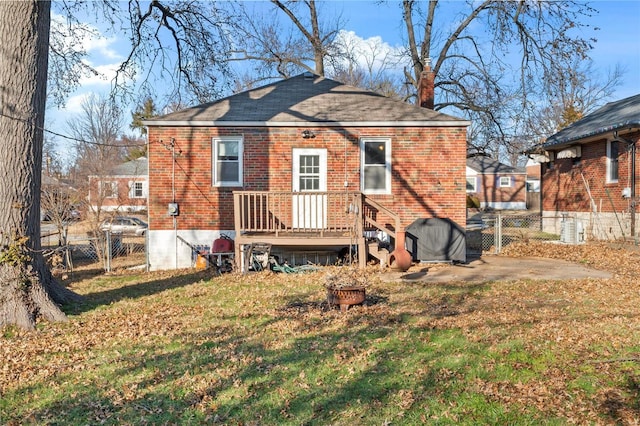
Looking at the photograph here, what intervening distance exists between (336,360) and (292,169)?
818cm

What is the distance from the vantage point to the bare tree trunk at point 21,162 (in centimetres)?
685

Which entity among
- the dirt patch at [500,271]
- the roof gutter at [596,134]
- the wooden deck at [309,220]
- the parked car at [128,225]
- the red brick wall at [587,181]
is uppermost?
the roof gutter at [596,134]

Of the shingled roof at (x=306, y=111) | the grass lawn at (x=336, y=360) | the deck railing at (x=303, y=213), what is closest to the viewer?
the grass lawn at (x=336, y=360)

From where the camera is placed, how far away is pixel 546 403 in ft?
13.4

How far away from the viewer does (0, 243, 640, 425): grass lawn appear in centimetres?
406

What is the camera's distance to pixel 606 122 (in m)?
16.9

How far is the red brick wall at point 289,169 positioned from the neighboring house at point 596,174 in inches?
196

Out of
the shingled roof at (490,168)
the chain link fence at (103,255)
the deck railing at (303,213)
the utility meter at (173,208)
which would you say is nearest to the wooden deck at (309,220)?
the deck railing at (303,213)

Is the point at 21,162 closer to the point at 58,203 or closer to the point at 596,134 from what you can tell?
the point at 58,203

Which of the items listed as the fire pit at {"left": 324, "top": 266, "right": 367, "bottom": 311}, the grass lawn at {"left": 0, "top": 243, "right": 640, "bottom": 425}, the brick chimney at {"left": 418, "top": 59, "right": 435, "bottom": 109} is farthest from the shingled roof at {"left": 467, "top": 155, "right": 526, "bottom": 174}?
the fire pit at {"left": 324, "top": 266, "right": 367, "bottom": 311}

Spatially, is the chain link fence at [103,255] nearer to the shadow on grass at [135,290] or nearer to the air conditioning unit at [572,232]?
the shadow on grass at [135,290]

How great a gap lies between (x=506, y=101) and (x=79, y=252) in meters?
18.7

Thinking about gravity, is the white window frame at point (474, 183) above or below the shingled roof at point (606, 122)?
below

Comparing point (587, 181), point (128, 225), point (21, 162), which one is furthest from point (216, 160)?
point (128, 225)
